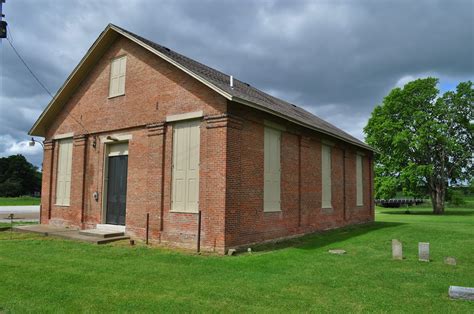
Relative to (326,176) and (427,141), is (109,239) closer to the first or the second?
(326,176)

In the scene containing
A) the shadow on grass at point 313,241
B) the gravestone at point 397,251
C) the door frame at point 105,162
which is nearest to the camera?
the gravestone at point 397,251

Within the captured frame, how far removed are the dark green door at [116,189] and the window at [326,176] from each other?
8.56 meters

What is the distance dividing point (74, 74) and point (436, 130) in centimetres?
3449

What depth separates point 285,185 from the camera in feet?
47.6

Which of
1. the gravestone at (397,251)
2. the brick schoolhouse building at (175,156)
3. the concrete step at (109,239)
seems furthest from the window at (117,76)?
the gravestone at (397,251)

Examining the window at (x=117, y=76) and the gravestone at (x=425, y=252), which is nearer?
the gravestone at (x=425, y=252)

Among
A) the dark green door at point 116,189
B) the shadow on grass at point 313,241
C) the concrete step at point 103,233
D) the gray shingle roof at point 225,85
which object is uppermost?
the gray shingle roof at point 225,85

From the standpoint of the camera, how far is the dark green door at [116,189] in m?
14.9

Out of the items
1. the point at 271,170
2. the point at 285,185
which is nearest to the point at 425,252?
the point at 285,185

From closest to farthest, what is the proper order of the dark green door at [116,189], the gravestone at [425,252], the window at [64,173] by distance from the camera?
the gravestone at [425,252], the dark green door at [116,189], the window at [64,173]

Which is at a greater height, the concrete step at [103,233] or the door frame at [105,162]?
the door frame at [105,162]

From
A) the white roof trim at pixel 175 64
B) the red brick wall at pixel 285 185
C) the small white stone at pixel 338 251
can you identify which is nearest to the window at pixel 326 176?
Answer: the red brick wall at pixel 285 185

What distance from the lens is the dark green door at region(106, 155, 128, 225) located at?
14930mm

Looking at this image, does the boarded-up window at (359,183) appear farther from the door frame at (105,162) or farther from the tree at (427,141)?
the tree at (427,141)
